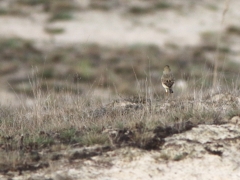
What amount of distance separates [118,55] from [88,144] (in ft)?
52.6

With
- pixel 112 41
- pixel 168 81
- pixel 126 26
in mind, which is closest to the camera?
pixel 168 81

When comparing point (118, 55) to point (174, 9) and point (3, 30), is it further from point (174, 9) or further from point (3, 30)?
point (174, 9)

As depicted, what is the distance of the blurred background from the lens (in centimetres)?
1881

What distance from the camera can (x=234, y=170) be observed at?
227 inches

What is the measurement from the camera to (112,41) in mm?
23469

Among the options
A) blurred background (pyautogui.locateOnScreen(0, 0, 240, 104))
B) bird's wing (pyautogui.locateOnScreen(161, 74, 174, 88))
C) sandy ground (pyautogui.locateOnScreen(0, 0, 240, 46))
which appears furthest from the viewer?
sandy ground (pyautogui.locateOnScreen(0, 0, 240, 46))

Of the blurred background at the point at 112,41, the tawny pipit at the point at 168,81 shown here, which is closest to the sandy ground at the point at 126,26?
the blurred background at the point at 112,41

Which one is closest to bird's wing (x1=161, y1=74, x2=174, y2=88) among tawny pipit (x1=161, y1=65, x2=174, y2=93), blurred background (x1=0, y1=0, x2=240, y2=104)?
tawny pipit (x1=161, y1=65, x2=174, y2=93)

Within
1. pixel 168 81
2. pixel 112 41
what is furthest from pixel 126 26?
pixel 168 81

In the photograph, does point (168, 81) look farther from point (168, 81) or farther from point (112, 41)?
point (112, 41)

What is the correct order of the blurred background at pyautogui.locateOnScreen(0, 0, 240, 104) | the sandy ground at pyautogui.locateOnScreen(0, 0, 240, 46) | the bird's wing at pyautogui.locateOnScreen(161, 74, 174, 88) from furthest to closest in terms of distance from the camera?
the sandy ground at pyautogui.locateOnScreen(0, 0, 240, 46) → the blurred background at pyautogui.locateOnScreen(0, 0, 240, 104) → the bird's wing at pyautogui.locateOnScreen(161, 74, 174, 88)

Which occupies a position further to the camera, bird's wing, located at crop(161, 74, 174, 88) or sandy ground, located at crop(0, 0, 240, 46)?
sandy ground, located at crop(0, 0, 240, 46)

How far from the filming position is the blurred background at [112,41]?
18812 mm

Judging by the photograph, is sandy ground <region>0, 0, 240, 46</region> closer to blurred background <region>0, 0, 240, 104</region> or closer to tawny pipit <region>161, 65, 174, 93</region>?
blurred background <region>0, 0, 240, 104</region>
